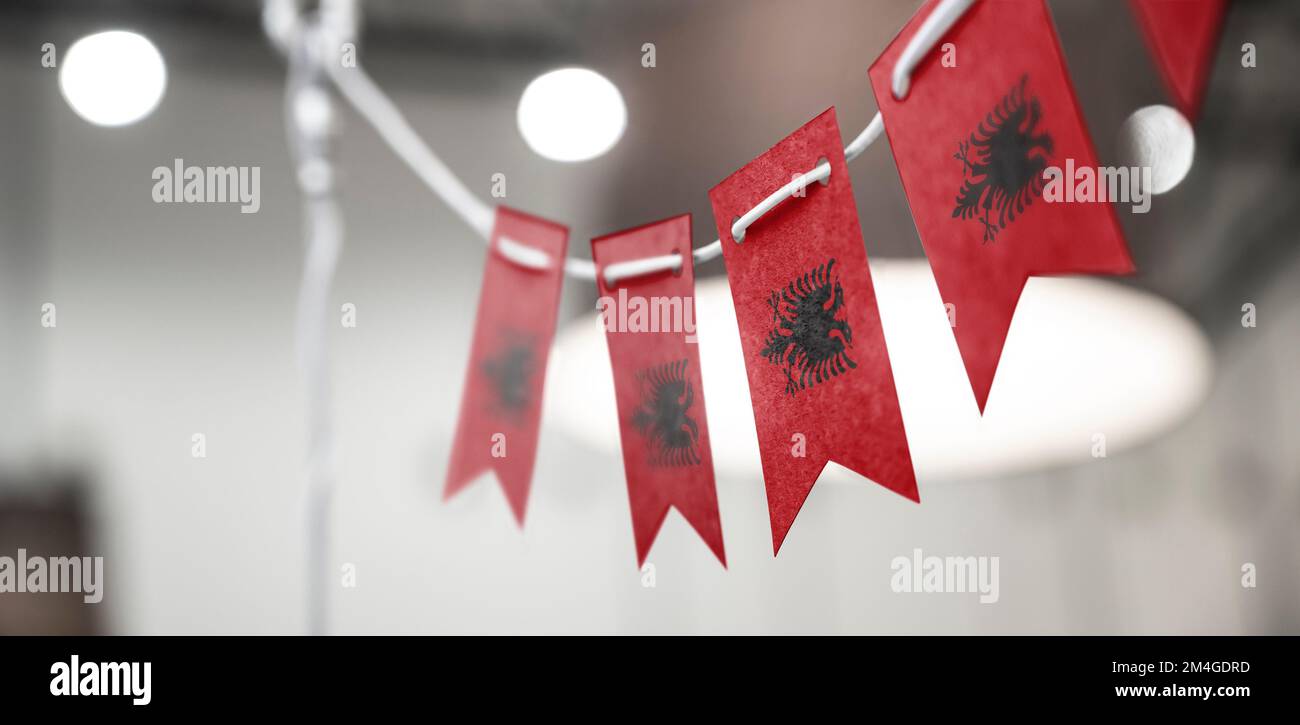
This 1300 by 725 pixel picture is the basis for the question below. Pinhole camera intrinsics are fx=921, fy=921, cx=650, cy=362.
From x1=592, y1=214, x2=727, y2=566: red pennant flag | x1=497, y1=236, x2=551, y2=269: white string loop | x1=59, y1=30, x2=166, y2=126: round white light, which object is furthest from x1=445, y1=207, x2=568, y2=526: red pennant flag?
x1=59, y1=30, x2=166, y2=126: round white light

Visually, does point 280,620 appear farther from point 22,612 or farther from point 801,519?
point 801,519

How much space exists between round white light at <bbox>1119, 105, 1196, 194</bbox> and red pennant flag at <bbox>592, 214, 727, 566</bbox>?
0.76m

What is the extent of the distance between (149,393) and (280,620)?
0.36m

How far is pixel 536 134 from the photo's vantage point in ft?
4.24

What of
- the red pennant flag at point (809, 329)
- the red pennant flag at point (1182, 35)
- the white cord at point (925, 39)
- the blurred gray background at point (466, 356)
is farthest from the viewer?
the blurred gray background at point (466, 356)

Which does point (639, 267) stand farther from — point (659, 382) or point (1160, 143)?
point (1160, 143)

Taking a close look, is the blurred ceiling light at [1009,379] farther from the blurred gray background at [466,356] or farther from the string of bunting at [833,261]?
the string of bunting at [833,261]

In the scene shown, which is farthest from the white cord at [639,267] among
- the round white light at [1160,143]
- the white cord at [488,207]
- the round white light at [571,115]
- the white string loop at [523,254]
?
the round white light at [1160,143]

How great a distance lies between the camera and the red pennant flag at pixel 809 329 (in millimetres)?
710

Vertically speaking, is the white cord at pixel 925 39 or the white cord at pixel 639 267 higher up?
the white cord at pixel 925 39

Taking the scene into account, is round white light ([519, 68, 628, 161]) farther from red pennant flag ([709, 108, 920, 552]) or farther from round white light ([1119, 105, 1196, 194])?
round white light ([1119, 105, 1196, 194])

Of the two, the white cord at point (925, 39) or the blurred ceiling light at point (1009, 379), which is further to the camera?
the blurred ceiling light at point (1009, 379)

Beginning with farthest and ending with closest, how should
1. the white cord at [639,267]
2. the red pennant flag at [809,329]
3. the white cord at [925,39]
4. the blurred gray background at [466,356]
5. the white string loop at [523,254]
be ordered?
the blurred gray background at [466,356] < the white string loop at [523,254] < the white cord at [639,267] < the red pennant flag at [809,329] < the white cord at [925,39]

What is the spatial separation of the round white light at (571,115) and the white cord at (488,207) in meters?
0.13
